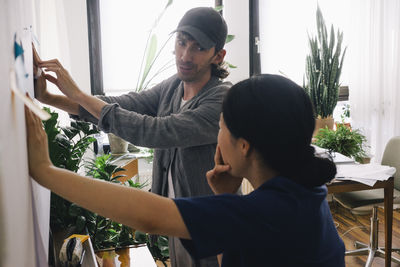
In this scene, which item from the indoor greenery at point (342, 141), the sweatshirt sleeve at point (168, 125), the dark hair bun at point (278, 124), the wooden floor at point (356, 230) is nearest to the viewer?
the dark hair bun at point (278, 124)

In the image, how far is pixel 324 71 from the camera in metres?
3.75

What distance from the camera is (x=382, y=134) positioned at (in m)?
3.86

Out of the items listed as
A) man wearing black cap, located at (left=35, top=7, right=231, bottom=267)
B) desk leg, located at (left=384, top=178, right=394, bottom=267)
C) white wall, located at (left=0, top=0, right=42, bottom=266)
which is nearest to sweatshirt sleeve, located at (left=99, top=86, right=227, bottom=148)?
man wearing black cap, located at (left=35, top=7, right=231, bottom=267)

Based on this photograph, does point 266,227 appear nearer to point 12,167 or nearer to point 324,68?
point 12,167

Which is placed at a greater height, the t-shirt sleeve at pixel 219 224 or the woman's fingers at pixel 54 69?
the woman's fingers at pixel 54 69

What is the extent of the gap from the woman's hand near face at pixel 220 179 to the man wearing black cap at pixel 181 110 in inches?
11.1

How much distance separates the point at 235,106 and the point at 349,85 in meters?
3.43

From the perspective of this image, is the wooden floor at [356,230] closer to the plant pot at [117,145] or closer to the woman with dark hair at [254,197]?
the plant pot at [117,145]

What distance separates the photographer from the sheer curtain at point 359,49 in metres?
3.72

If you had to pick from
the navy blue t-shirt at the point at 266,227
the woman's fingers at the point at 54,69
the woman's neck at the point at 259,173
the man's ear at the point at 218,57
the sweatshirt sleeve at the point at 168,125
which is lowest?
the navy blue t-shirt at the point at 266,227

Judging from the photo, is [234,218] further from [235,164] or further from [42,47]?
[42,47]

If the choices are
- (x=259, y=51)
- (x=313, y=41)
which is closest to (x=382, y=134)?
(x=313, y=41)

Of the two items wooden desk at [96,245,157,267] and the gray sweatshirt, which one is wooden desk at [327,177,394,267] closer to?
the gray sweatshirt

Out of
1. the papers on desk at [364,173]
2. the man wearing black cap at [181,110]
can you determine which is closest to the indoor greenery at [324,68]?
the papers on desk at [364,173]
